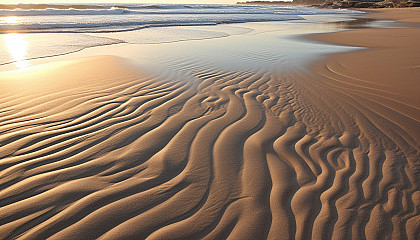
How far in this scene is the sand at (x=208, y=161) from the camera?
73.2 inches

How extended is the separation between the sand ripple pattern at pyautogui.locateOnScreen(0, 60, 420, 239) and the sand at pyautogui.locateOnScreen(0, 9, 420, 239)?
0.4 inches

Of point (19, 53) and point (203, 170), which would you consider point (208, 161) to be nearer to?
point (203, 170)

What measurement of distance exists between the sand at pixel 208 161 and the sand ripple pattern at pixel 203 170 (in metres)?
0.01

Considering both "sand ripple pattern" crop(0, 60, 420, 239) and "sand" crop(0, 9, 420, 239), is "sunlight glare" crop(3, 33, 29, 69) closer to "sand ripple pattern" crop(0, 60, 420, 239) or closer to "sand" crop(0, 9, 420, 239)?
"sand" crop(0, 9, 420, 239)

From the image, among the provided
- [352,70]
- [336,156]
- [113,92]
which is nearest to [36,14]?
[113,92]

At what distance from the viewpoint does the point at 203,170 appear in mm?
2424

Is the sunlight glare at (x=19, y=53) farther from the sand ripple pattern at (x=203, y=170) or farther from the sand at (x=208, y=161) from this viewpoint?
the sand ripple pattern at (x=203, y=170)

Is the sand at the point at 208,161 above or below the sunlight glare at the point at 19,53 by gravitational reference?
below

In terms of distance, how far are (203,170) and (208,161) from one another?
154 millimetres

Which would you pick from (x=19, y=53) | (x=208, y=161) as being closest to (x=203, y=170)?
(x=208, y=161)

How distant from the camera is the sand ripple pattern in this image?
185cm

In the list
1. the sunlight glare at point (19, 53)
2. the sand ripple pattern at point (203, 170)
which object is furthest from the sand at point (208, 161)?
the sunlight glare at point (19, 53)

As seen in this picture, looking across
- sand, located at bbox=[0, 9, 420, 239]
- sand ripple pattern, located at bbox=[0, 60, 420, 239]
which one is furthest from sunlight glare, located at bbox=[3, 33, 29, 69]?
sand ripple pattern, located at bbox=[0, 60, 420, 239]

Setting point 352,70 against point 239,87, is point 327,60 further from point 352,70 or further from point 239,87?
point 239,87
